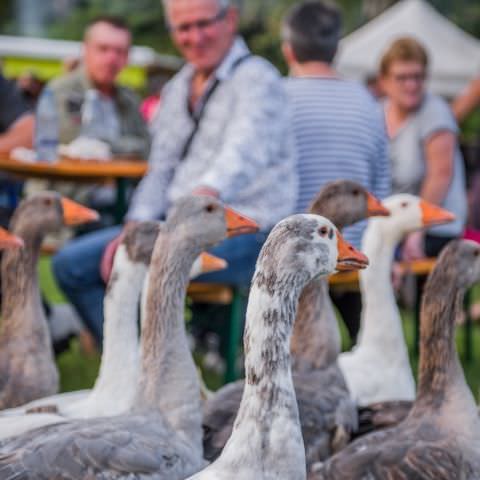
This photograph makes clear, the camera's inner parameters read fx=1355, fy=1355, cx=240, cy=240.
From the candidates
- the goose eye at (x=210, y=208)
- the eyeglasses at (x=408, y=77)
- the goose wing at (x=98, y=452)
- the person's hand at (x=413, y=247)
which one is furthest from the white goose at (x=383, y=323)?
the eyeglasses at (x=408, y=77)

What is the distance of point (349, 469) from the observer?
402 centimetres

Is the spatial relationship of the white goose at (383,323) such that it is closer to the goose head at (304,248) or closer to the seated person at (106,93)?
the goose head at (304,248)

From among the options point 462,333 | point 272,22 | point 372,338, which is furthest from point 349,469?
point 272,22

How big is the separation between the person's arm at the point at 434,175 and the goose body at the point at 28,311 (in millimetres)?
2705

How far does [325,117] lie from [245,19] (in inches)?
743

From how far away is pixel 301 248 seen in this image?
343 cm

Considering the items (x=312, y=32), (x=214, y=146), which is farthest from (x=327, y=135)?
(x=214, y=146)

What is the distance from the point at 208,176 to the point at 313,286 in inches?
29.8

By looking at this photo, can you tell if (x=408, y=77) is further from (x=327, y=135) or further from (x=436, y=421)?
(x=436, y=421)

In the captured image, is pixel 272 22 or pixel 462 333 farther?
pixel 272 22

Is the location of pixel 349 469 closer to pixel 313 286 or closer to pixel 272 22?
pixel 313 286

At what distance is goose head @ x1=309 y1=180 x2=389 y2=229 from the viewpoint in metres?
5.48

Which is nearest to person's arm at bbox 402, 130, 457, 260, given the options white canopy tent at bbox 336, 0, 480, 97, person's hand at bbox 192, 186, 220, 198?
person's hand at bbox 192, 186, 220, 198

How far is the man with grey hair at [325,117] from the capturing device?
6.46 metres
